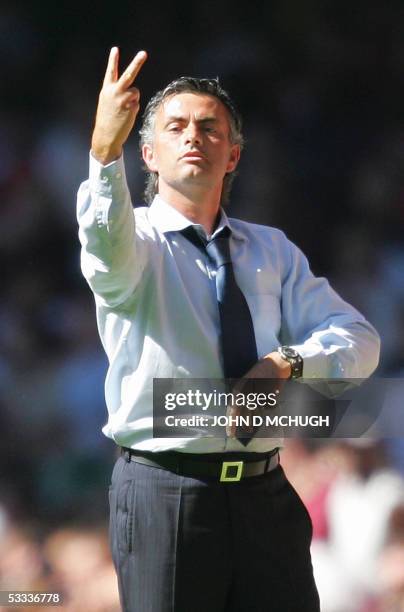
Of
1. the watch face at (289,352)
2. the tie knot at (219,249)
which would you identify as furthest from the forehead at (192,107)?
the watch face at (289,352)

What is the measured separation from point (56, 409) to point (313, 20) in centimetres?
126

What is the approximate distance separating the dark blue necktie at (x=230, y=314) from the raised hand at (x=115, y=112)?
0.33 metres

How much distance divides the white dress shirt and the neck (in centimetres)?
2

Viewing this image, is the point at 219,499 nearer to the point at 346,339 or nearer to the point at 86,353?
the point at 346,339

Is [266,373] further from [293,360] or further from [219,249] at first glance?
[219,249]

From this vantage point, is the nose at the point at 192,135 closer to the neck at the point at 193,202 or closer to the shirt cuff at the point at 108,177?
the neck at the point at 193,202

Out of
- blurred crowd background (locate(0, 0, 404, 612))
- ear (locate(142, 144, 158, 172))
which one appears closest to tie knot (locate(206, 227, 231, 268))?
ear (locate(142, 144, 158, 172))

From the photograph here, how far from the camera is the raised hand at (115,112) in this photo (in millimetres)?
1394

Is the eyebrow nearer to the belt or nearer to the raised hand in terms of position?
the raised hand

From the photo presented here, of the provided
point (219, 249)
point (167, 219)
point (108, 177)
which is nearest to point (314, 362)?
point (219, 249)

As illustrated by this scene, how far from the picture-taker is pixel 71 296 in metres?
2.41

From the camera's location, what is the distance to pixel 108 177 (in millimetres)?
1416

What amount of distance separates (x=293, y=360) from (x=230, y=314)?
149mm

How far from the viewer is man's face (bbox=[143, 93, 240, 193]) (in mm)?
1715
